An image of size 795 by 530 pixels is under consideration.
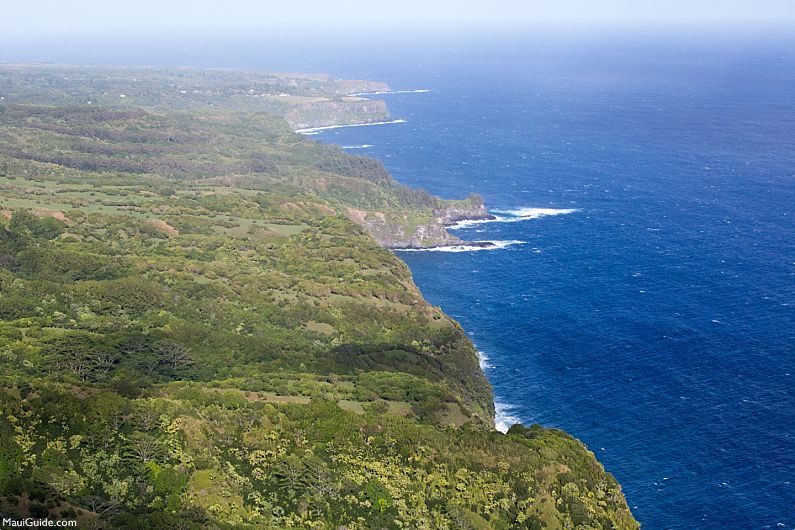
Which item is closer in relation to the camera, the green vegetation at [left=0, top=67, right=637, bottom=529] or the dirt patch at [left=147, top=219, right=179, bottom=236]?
the green vegetation at [left=0, top=67, right=637, bottom=529]

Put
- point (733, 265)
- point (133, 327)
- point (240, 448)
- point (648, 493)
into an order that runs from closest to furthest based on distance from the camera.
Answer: point (240, 448) < point (648, 493) < point (133, 327) < point (733, 265)

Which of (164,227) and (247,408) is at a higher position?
(164,227)

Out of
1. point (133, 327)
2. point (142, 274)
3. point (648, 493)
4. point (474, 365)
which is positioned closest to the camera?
point (648, 493)

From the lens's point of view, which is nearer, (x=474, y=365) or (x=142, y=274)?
(x=474, y=365)

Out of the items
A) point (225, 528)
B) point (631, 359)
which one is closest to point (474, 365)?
point (631, 359)

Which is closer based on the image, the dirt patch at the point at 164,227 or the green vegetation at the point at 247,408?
the green vegetation at the point at 247,408

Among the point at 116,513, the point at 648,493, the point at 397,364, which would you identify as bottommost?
the point at 648,493

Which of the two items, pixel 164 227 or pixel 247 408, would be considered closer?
pixel 247 408

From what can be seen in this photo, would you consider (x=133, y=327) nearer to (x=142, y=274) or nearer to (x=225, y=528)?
(x=142, y=274)

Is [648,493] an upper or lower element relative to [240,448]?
lower

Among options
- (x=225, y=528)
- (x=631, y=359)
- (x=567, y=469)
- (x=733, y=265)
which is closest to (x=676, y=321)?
(x=631, y=359)
